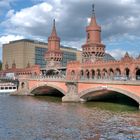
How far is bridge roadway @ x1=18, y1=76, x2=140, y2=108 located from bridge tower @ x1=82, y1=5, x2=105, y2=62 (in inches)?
703

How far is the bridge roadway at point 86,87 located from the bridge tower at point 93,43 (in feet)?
58.6

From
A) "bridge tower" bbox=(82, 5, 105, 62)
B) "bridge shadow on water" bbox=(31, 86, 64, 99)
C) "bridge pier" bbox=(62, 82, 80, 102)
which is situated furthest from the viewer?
"bridge tower" bbox=(82, 5, 105, 62)

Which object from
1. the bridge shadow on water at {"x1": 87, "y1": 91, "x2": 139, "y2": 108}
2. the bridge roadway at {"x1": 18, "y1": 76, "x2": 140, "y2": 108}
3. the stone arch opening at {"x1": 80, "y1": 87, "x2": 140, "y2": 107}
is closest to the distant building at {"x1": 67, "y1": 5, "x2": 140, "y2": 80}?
the bridge roadway at {"x1": 18, "y1": 76, "x2": 140, "y2": 108}

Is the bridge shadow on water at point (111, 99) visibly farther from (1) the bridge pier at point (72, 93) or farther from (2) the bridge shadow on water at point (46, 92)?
(2) the bridge shadow on water at point (46, 92)

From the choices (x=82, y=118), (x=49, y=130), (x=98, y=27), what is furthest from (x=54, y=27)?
(x=49, y=130)

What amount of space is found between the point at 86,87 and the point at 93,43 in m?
32.9

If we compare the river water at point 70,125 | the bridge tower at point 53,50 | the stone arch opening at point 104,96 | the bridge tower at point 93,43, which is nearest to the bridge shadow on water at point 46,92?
the bridge tower at point 93,43

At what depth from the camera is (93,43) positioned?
3821 inches

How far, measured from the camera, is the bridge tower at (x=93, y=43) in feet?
319

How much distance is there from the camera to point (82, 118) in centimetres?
4528

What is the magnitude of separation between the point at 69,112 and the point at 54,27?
67.1m

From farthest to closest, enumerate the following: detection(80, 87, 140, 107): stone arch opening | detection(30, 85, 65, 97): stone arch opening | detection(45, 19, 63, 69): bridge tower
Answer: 1. detection(45, 19, 63, 69): bridge tower
2. detection(30, 85, 65, 97): stone arch opening
3. detection(80, 87, 140, 107): stone arch opening

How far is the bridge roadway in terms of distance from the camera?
54025 millimetres

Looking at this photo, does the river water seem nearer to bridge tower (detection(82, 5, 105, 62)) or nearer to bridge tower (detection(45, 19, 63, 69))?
bridge tower (detection(82, 5, 105, 62))
